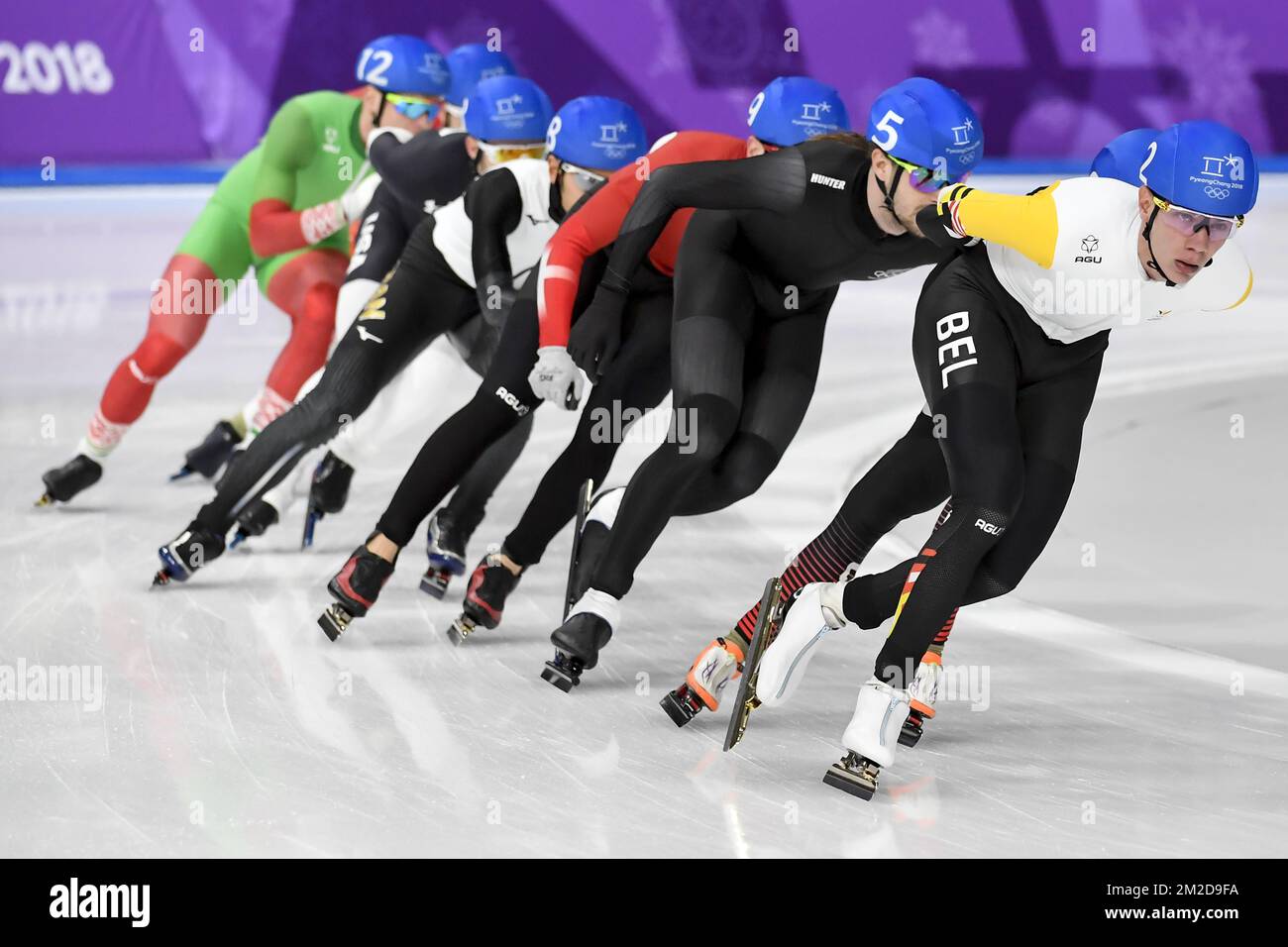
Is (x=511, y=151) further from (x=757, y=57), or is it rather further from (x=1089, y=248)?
(x=757, y=57)

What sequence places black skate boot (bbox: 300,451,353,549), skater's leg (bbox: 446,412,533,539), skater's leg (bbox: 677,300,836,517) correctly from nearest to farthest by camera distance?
skater's leg (bbox: 677,300,836,517)
skater's leg (bbox: 446,412,533,539)
black skate boot (bbox: 300,451,353,549)

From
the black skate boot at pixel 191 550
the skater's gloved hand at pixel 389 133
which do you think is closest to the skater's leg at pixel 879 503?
the black skate boot at pixel 191 550

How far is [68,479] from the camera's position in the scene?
576 cm

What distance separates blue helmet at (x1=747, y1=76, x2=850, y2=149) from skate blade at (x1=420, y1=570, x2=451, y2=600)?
4.93ft

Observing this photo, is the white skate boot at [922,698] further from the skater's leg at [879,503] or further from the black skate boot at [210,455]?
the black skate boot at [210,455]

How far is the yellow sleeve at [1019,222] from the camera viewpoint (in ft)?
10.8

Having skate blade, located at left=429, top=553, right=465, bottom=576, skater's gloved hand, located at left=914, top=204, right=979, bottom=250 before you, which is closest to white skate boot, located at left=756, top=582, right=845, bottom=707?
skater's gloved hand, located at left=914, top=204, right=979, bottom=250

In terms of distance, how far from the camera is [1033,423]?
3465 millimetres

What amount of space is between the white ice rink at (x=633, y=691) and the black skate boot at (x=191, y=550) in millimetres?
83

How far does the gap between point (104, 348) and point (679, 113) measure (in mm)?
6972

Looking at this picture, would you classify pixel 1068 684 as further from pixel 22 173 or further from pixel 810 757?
pixel 22 173

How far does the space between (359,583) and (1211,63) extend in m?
12.0

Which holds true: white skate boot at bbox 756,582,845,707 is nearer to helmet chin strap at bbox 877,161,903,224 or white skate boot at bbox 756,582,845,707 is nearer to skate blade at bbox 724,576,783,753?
skate blade at bbox 724,576,783,753

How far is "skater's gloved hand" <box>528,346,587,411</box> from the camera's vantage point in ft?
13.2
